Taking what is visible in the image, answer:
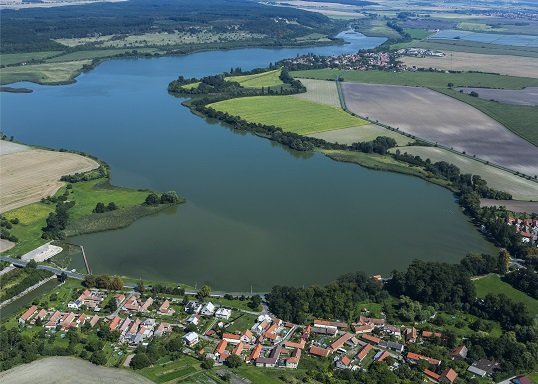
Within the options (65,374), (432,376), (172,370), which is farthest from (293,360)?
(65,374)

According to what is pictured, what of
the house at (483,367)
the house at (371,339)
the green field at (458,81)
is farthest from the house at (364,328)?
the green field at (458,81)

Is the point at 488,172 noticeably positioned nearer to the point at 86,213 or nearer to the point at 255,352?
the point at 255,352

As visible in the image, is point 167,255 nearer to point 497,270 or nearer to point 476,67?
point 497,270

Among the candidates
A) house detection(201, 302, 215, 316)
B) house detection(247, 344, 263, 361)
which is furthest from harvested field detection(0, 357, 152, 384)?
house detection(201, 302, 215, 316)

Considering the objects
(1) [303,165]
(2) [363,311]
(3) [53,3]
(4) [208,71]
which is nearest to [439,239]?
(2) [363,311]

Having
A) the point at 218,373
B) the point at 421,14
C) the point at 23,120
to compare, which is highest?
the point at 421,14
